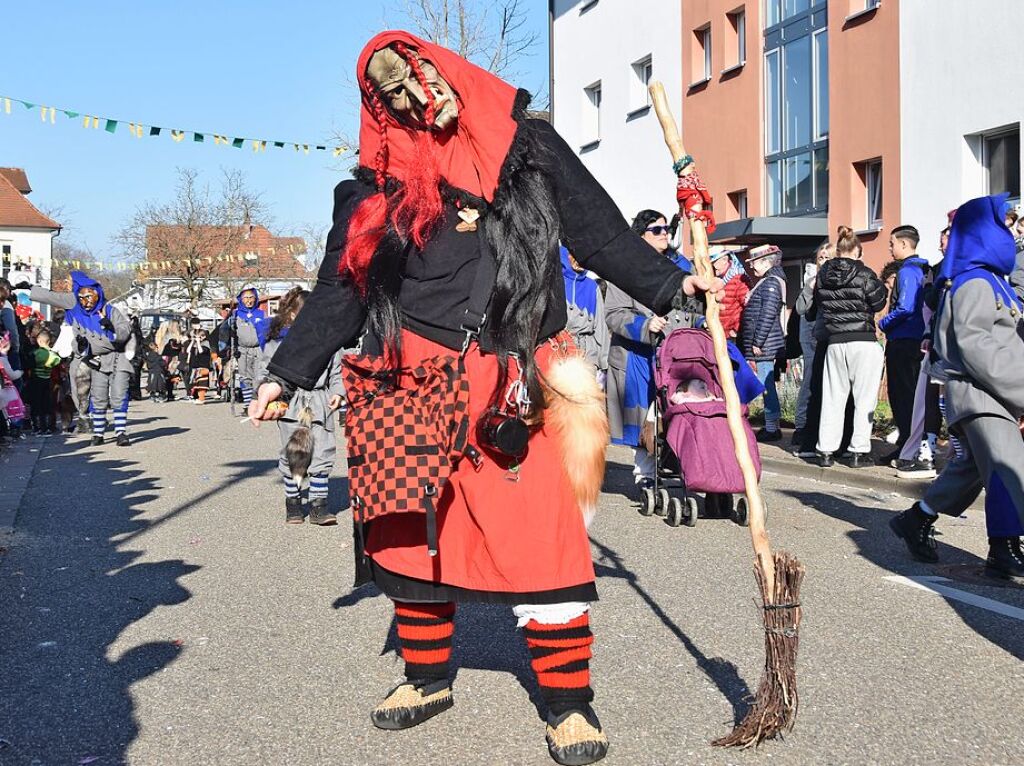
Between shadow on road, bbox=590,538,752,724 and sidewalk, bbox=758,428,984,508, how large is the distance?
338cm

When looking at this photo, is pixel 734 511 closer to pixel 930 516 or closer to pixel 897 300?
pixel 930 516

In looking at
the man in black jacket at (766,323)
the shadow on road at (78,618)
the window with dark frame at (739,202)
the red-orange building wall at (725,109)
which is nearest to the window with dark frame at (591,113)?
the red-orange building wall at (725,109)

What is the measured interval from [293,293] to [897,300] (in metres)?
5.35

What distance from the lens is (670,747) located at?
3688 millimetres

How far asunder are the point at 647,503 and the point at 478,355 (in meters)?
5.29

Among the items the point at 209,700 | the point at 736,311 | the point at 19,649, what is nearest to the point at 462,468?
the point at 209,700

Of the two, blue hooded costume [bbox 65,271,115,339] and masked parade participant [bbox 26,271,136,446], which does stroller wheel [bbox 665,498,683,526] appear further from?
A: blue hooded costume [bbox 65,271,115,339]

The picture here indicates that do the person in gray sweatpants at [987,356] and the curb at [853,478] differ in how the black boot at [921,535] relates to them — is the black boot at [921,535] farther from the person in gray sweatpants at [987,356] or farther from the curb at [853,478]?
the curb at [853,478]

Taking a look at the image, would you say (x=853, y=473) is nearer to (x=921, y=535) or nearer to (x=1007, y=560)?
(x=921, y=535)

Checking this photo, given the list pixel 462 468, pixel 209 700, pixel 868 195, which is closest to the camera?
pixel 462 468

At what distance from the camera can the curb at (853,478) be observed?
381 inches

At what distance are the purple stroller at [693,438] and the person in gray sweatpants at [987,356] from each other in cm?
186

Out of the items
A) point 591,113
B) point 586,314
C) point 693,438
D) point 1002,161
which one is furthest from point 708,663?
point 591,113

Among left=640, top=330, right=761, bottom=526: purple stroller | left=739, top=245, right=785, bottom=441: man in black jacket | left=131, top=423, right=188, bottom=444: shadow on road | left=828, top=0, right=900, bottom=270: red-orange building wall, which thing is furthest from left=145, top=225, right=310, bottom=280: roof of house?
left=640, top=330, right=761, bottom=526: purple stroller
